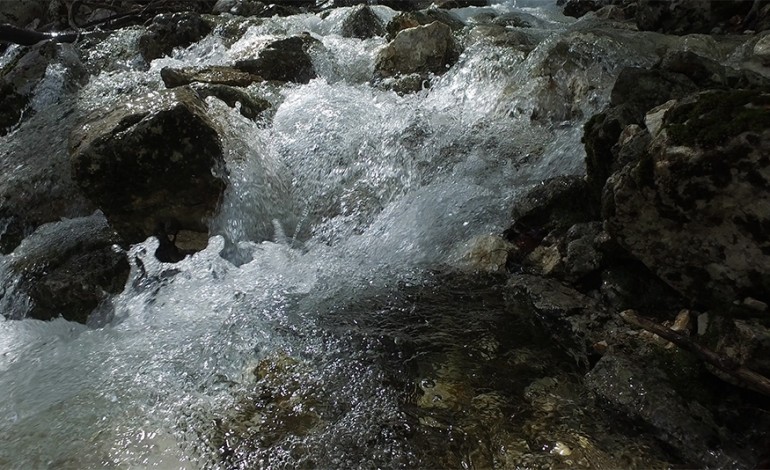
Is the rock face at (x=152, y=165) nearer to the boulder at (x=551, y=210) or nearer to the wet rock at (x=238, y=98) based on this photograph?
the wet rock at (x=238, y=98)

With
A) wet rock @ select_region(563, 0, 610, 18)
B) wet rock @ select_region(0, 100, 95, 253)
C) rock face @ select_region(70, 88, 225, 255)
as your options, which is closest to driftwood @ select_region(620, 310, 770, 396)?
rock face @ select_region(70, 88, 225, 255)

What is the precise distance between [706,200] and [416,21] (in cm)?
799

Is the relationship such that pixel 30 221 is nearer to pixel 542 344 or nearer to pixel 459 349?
pixel 459 349

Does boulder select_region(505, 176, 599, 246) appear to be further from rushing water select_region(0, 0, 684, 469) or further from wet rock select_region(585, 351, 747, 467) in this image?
wet rock select_region(585, 351, 747, 467)

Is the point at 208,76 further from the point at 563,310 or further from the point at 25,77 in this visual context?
the point at 563,310

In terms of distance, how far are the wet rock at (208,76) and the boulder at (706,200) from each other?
5.89 metres

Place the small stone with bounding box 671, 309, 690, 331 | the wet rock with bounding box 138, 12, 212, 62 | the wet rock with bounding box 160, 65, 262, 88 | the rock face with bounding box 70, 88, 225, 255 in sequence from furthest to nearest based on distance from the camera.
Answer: the wet rock with bounding box 138, 12, 212, 62
the wet rock with bounding box 160, 65, 262, 88
the rock face with bounding box 70, 88, 225, 255
the small stone with bounding box 671, 309, 690, 331

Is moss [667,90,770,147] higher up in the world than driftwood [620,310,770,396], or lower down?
higher up

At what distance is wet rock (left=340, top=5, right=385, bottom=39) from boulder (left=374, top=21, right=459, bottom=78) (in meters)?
2.28

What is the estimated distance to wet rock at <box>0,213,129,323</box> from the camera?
4754 mm

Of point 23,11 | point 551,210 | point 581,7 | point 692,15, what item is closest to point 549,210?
point 551,210

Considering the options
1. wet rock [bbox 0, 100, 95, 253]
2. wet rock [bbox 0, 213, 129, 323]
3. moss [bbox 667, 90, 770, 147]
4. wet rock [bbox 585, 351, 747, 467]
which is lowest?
wet rock [bbox 0, 213, 129, 323]

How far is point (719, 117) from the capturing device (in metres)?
2.75

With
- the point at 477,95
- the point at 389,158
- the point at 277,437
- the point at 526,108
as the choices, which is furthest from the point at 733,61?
the point at 277,437
